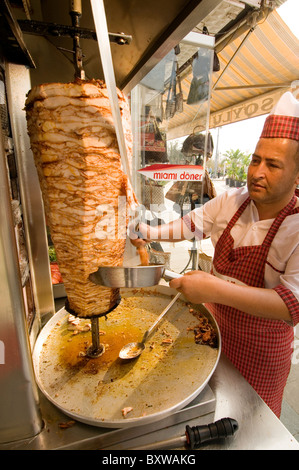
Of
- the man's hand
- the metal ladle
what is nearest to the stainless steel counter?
the metal ladle

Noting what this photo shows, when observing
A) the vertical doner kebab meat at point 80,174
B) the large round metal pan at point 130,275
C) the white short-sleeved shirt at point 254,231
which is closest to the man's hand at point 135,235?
the vertical doner kebab meat at point 80,174

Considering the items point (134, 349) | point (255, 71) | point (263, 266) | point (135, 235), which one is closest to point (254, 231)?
point (263, 266)

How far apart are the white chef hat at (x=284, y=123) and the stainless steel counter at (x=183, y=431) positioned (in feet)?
3.81

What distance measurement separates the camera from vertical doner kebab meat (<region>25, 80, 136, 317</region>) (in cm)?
61

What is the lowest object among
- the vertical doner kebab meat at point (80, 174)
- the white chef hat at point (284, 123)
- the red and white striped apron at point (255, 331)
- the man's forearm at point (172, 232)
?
the red and white striped apron at point (255, 331)

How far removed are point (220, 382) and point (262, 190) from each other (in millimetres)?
931

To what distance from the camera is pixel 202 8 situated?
669mm

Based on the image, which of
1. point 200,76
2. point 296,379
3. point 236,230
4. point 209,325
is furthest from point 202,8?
point 296,379

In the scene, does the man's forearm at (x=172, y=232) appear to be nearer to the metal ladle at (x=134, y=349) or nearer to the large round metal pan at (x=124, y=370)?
the large round metal pan at (x=124, y=370)

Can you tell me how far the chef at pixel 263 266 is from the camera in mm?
1044

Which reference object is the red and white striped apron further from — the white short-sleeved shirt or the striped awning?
the striped awning

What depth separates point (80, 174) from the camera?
655 mm

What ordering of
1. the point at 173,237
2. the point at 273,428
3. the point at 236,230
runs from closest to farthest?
the point at 273,428, the point at 236,230, the point at 173,237
